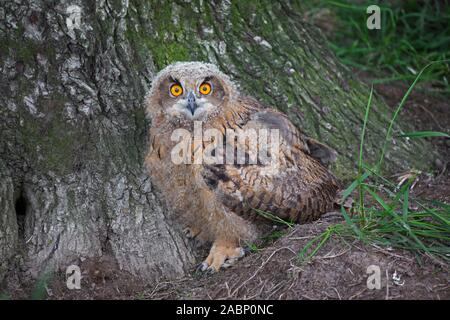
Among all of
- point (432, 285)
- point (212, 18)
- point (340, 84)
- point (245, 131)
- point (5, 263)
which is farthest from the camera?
point (340, 84)

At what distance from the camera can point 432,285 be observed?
3652mm

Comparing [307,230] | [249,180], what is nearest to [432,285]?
[307,230]

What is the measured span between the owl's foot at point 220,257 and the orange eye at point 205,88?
3.90ft

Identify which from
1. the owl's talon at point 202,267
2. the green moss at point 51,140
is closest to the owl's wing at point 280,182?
the owl's talon at point 202,267

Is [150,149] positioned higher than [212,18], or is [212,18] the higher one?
[212,18]

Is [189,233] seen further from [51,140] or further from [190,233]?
[51,140]

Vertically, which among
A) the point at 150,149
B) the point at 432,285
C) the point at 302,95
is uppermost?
the point at 302,95

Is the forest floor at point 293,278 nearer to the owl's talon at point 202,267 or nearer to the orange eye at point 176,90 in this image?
the owl's talon at point 202,267

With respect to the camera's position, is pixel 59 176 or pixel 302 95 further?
pixel 302 95

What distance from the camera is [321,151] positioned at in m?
4.93

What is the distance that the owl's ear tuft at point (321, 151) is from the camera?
4906 millimetres

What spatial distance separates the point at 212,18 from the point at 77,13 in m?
1.16

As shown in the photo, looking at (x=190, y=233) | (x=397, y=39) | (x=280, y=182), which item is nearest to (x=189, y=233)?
(x=190, y=233)

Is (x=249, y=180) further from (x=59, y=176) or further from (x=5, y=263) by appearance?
(x=5, y=263)
